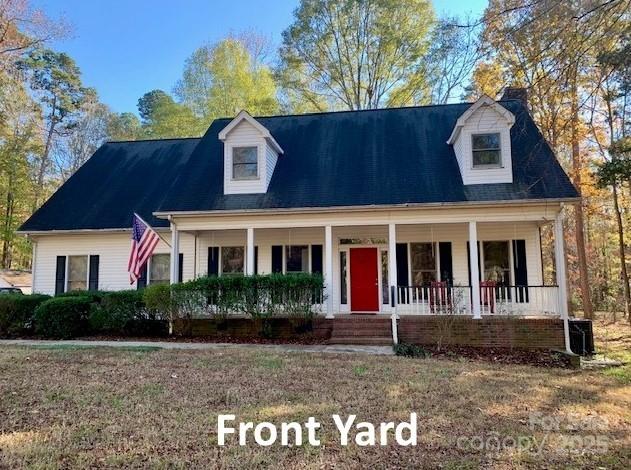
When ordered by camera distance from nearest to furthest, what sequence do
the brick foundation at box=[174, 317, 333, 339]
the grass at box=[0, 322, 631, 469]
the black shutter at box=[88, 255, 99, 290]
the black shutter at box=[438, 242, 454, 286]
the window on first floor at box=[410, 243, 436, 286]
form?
1. the grass at box=[0, 322, 631, 469]
2. the brick foundation at box=[174, 317, 333, 339]
3. the black shutter at box=[438, 242, 454, 286]
4. the window on first floor at box=[410, 243, 436, 286]
5. the black shutter at box=[88, 255, 99, 290]

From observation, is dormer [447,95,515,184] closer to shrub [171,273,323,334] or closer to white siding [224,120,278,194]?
shrub [171,273,323,334]

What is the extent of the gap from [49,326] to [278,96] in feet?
64.9

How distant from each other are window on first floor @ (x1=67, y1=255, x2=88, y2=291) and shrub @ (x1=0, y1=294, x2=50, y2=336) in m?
2.61

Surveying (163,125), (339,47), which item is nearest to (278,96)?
(339,47)

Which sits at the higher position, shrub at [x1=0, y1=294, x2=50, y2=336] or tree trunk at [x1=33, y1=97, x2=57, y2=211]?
tree trunk at [x1=33, y1=97, x2=57, y2=211]

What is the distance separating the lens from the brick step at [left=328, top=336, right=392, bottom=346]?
35.4 feet

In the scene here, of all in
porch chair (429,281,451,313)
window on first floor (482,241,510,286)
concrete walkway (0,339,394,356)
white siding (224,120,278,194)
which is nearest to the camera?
concrete walkway (0,339,394,356)

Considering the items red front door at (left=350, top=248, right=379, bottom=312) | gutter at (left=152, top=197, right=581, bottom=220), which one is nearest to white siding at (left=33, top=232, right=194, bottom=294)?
gutter at (left=152, top=197, right=581, bottom=220)

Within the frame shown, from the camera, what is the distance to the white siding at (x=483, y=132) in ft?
39.8

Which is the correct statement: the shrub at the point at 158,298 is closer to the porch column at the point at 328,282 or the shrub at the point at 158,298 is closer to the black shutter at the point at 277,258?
the black shutter at the point at 277,258

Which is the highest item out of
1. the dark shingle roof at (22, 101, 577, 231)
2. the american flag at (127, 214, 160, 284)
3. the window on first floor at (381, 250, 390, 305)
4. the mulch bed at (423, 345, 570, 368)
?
the dark shingle roof at (22, 101, 577, 231)

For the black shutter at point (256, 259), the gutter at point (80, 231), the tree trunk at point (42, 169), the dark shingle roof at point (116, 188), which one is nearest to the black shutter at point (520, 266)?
the black shutter at point (256, 259)

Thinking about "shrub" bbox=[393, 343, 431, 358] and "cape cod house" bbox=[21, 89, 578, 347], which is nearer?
"shrub" bbox=[393, 343, 431, 358]

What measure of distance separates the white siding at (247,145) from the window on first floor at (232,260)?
2060 millimetres
